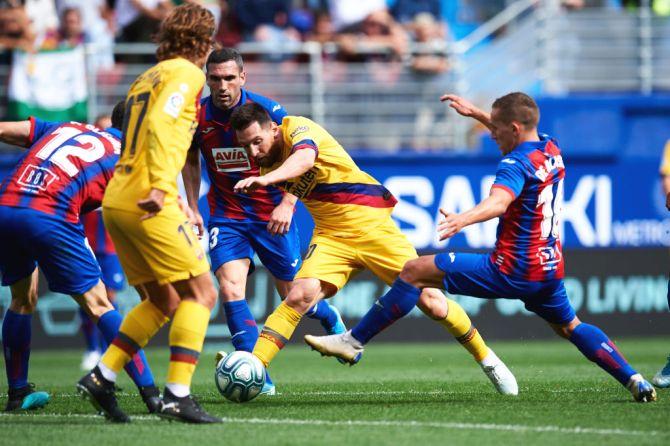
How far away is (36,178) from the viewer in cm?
752

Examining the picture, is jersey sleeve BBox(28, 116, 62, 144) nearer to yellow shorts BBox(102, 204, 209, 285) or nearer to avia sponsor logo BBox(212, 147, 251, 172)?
avia sponsor logo BBox(212, 147, 251, 172)

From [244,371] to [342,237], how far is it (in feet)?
4.26

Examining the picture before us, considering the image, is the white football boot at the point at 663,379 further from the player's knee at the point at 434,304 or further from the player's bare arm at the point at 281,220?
the player's bare arm at the point at 281,220

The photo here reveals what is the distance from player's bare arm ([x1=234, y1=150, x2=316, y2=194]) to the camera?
718 cm

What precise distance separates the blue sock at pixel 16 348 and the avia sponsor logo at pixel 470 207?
310 inches

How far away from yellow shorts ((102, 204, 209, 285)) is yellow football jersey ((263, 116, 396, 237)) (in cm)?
181

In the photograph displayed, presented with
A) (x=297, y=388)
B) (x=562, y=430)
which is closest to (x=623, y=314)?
(x=297, y=388)

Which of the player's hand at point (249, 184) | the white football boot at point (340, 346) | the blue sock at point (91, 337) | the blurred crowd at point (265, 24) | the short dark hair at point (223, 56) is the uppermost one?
the blurred crowd at point (265, 24)

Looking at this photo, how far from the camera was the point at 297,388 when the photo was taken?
9164 millimetres

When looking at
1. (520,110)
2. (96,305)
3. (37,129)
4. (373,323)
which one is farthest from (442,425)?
(37,129)

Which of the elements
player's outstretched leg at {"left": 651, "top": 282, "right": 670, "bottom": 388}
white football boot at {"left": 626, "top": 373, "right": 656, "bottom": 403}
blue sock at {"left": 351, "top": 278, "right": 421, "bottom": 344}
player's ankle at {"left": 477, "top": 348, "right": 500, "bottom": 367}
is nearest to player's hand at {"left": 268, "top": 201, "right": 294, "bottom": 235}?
blue sock at {"left": 351, "top": 278, "right": 421, "bottom": 344}

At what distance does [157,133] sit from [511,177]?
7.38 ft

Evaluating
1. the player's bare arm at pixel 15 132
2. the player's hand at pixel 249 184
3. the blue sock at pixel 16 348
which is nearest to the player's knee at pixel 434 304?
the player's hand at pixel 249 184

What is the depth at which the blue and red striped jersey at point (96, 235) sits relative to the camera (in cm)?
1307
